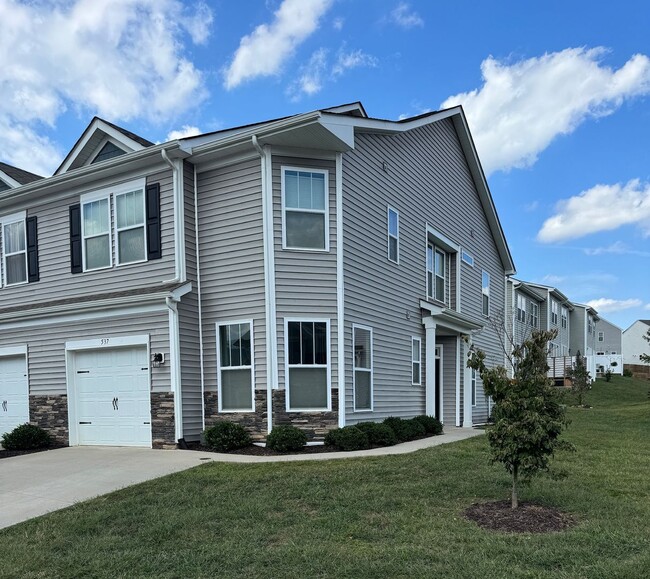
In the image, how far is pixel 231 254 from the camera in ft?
36.7

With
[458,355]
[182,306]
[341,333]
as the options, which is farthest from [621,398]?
[182,306]

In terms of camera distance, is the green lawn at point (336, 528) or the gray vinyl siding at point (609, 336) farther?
the gray vinyl siding at point (609, 336)

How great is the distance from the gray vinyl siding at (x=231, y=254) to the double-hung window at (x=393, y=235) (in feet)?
11.7

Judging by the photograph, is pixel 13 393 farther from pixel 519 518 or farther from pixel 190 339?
pixel 519 518

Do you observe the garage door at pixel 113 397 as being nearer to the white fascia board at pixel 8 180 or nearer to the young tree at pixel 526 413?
the white fascia board at pixel 8 180

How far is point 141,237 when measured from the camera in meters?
11.8

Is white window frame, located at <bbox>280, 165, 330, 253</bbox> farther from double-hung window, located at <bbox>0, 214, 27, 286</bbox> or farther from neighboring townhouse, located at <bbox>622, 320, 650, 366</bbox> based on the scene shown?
neighboring townhouse, located at <bbox>622, 320, 650, 366</bbox>

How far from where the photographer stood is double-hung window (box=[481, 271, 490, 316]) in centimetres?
1967

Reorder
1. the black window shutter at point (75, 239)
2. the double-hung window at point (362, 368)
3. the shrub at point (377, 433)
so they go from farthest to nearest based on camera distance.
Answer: the black window shutter at point (75, 239) → the double-hung window at point (362, 368) → the shrub at point (377, 433)

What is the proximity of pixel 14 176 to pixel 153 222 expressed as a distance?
6170 mm

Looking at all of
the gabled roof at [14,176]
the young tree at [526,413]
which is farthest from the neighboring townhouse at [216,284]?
the young tree at [526,413]

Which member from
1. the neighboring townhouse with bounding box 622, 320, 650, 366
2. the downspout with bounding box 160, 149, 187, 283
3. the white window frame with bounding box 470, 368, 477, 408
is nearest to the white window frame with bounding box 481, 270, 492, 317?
the white window frame with bounding box 470, 368, 477, 408

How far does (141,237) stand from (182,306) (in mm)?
1963

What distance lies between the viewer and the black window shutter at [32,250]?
13.6 metres
